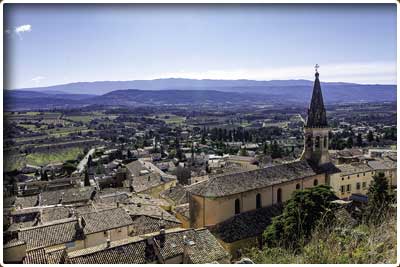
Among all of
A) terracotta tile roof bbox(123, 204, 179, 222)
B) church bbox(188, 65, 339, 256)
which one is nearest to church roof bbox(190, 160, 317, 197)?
church bbox(188, 65, 339, 256)

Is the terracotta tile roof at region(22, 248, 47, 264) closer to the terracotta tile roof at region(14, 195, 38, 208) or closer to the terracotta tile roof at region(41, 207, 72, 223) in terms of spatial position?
the terracotta tile roof at region(41, 207, 72, 223)

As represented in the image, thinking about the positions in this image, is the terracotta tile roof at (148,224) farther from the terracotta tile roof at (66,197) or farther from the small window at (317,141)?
the small window at (317,141)

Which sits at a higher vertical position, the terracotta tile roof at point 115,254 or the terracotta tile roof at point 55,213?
the terracotta tile roof at point 115,254

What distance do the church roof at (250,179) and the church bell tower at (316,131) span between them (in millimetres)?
1310

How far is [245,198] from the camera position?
15328mm

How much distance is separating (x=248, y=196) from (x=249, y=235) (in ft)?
6.41

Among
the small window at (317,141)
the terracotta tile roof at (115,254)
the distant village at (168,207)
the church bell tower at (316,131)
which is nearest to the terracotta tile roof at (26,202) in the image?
the distant village at (168,207)

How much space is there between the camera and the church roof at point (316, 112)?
1966 cm

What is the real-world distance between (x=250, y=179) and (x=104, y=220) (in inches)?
229

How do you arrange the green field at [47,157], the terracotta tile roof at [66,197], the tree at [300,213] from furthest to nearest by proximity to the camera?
the green field at [47,157]
the terracotta tile roof at [66,197]
the tree at [300,213]

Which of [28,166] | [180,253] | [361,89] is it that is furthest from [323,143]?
[361,89]

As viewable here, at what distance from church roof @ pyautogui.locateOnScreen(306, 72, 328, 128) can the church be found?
2.05 meters

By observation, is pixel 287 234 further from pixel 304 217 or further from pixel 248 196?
pixel 248 196

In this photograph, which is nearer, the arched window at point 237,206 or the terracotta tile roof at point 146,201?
the arched window at point 237,206
